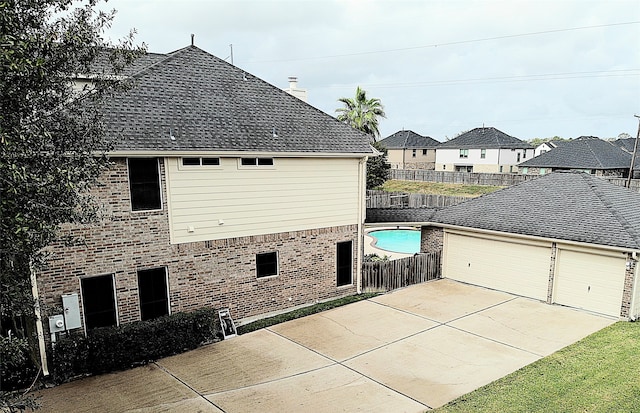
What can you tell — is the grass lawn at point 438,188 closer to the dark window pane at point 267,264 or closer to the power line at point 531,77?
the power line at point 531,77

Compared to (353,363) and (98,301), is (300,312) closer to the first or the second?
(353,363)

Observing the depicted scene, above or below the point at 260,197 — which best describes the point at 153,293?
below

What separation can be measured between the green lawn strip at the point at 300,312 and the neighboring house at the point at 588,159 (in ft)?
123

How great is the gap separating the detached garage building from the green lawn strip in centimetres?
435

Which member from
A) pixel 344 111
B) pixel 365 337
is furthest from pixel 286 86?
pixel 344 111

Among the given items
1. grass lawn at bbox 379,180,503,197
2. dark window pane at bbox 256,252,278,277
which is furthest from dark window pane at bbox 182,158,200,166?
grass lawn at bbox 379,180,503,197

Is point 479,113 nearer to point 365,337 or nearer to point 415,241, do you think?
point 415,241

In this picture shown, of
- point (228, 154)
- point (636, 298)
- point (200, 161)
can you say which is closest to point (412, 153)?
point (636, 298)

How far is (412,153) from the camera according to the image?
63750 millimetres

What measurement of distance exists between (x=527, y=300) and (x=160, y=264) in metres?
12.2

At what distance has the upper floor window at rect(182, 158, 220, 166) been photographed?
11992 millimetres

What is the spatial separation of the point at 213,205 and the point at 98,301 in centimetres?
385

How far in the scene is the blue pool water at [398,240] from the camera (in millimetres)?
27969

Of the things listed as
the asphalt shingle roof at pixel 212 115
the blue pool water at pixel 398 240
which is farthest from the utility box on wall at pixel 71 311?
the blue pool water at pixel 398 240
